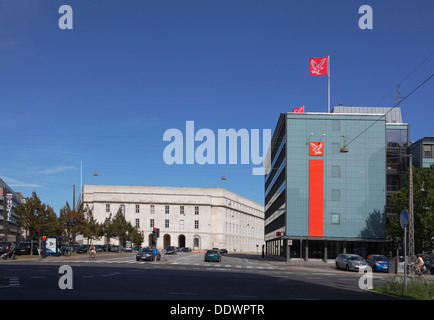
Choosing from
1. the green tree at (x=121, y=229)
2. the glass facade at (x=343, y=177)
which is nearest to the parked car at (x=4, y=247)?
the glass facade at (x=343, y=177)

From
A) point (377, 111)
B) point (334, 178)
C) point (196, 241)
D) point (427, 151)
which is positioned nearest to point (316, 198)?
point (334, 178)

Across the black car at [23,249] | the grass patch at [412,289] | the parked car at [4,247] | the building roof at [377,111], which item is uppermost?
the building roof at [377,111]

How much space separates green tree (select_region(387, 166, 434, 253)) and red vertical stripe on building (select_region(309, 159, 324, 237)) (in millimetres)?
9368

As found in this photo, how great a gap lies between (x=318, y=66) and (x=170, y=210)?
3257 inches

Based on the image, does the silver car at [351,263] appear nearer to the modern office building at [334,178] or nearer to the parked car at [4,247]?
the modern office building at [334,178]

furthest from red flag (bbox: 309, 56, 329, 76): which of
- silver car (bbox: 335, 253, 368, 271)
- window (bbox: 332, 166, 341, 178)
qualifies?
silver car (bbox: 335, 253, 368, 271)

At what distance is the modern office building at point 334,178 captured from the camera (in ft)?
208

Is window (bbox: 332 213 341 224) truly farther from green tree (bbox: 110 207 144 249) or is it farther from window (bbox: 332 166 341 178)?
green tree (bbox: 110 207 144 249)

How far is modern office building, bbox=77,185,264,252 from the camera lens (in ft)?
432

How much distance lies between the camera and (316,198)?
63.4m

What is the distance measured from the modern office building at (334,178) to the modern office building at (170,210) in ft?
232
